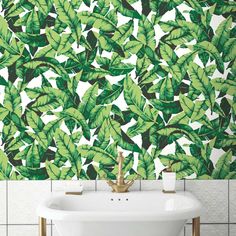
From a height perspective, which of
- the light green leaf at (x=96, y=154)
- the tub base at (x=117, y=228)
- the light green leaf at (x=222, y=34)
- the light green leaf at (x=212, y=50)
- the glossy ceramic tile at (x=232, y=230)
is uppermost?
the light green leaf at (x=222, y=34)

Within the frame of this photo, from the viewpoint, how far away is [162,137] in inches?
138

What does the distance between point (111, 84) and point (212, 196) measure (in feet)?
3.06

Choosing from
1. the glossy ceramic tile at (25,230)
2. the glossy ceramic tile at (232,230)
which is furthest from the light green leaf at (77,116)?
the glossy ceramic tile at (232,230)

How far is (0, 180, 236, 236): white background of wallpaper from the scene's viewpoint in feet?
11.5

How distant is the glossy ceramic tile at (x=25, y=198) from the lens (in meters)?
3.50

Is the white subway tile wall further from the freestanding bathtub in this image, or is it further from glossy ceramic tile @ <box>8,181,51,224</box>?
the freestanding bathtub

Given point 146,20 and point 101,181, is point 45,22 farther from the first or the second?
point 101,181

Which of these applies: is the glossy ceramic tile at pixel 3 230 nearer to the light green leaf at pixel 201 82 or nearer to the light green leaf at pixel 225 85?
the light green leaf at pixel 201 82

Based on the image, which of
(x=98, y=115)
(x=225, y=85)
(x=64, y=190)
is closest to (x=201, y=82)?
(x=225, y=85)

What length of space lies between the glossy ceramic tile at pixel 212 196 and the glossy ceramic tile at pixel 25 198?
0.90 meters

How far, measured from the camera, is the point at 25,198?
351cm

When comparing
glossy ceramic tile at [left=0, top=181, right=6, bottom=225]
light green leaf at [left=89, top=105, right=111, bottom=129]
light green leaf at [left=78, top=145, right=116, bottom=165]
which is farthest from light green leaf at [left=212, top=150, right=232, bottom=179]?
glossy ceramic tile at [left=0, top=181, right=6, bottom=225]

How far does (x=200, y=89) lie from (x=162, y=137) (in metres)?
0.38

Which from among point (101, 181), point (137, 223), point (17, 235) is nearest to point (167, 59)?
point (101, 181)
